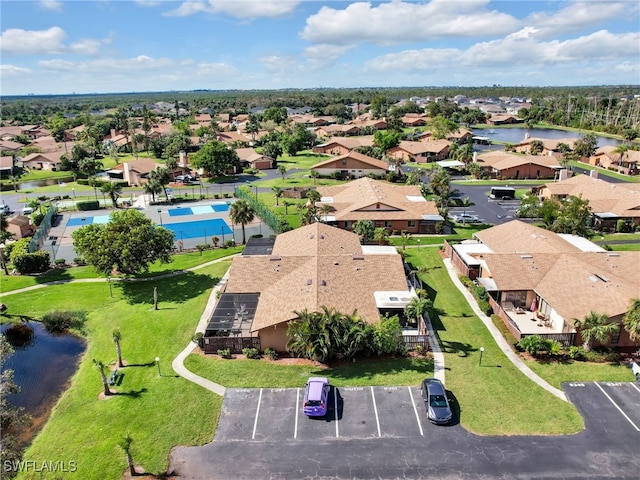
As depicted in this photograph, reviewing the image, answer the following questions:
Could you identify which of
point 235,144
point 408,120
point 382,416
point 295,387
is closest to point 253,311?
point 295,387

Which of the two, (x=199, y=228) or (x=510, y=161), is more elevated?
(x=510, y=161)

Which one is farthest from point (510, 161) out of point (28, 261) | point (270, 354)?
point (28, 261)

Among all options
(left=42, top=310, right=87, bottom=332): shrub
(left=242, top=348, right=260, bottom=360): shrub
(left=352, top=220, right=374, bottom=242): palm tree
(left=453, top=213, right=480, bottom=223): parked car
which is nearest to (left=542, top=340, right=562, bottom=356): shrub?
(left=242, top=348, right=260, bottom=360): shrub

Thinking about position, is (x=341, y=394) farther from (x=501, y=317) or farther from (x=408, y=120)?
(x=408, y=120)

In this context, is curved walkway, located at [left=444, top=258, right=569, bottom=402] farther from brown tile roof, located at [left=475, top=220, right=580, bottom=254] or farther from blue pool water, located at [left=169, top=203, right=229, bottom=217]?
blue pool water, located at [left=169, top=203, right=229, bottom=217]

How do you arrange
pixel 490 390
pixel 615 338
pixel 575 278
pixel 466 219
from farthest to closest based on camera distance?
1. pixel 466 219
2. pixel 575 278
3. pixel 615 338
4. pixel 490 390

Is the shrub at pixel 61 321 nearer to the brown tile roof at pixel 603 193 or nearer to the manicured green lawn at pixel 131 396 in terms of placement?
the manicured green lawn at pixel 131 396

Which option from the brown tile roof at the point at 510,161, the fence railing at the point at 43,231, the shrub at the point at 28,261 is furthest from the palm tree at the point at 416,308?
the brown tile roof at the point at 510,161

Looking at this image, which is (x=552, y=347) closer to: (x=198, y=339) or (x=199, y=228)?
(x=198, y=339)
